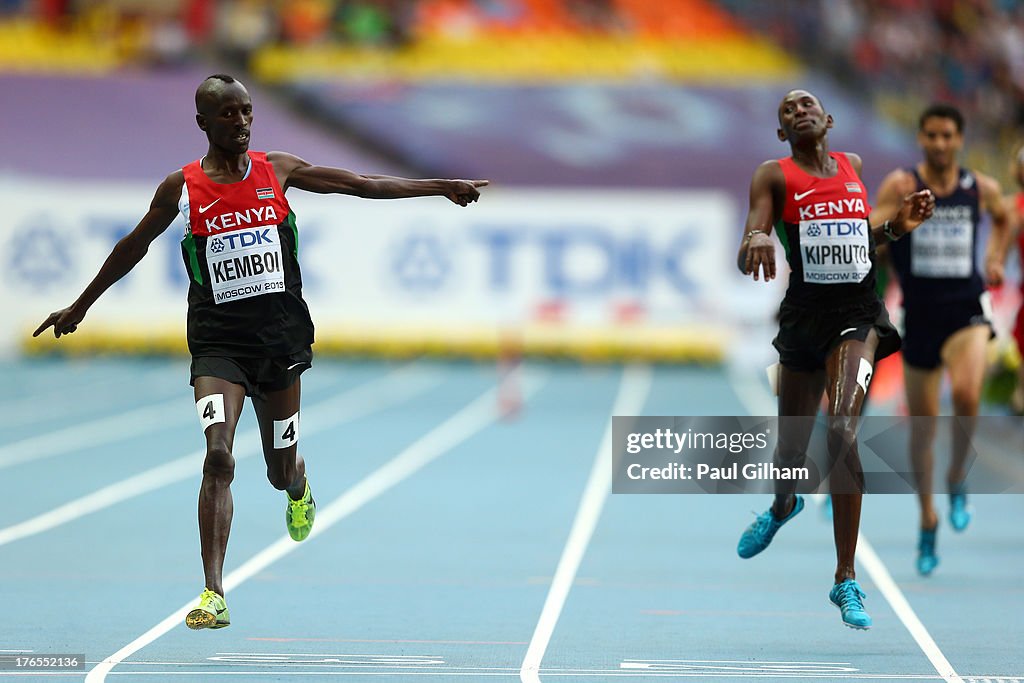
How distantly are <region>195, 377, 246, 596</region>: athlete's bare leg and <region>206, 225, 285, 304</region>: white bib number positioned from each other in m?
0.35

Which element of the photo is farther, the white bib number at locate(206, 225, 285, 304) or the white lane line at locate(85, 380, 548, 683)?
the white lane line at locate(85, 380, 548, 683)

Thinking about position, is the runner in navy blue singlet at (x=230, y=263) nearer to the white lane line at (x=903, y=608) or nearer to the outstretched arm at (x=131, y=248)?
the outstretched arm at (x=131, y=248)

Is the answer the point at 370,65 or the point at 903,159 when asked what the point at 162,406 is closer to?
the point at 370,65

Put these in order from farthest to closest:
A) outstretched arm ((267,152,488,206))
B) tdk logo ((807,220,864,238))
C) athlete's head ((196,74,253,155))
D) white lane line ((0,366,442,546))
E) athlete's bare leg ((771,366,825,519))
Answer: white lane line ((0,366,442,546)) < athlete's bare leg ((771,366,825,519)) < tdk logo ((807,220,864,238)) < outstretched arm ((267,152,488,206)) < athlete's head ((196,74,253,155))

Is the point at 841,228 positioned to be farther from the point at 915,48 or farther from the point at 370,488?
the point at 915,48

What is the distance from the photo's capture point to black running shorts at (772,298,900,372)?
6.60 metres

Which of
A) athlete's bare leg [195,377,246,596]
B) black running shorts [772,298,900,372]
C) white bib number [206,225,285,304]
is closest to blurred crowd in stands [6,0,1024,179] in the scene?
black running shorts [772,298,900,372]

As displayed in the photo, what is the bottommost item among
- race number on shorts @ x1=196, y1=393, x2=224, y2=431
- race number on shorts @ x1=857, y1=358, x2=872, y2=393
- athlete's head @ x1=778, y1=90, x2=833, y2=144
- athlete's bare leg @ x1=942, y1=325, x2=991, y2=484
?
athlete's bare leg @ x1=942, y1=325, x2=991, y2=484

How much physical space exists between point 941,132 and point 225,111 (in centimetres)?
384

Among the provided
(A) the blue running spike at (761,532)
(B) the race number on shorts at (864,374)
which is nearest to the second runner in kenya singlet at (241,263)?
(B) the race number on shorts at (864,374)

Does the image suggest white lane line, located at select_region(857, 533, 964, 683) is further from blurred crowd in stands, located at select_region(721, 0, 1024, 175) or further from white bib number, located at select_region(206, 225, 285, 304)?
blurred crowd in stands, located at select_region(721, 0, 1024, 175)

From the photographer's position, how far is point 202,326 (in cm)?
615

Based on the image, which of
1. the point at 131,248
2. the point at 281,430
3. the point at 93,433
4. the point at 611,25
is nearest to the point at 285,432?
the point at 281,430

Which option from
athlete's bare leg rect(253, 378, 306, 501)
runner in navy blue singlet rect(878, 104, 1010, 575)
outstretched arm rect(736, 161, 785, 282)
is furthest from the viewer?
runner in navy blue singlet rect(878, 104, 1010, 575)
